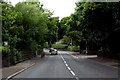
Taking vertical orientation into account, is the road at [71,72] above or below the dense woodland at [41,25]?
below

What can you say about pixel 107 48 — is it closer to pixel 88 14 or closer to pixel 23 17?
pixel 88 14

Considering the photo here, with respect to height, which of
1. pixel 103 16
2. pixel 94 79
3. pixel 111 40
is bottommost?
pixel 94 79

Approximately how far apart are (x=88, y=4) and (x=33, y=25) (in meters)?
20.5

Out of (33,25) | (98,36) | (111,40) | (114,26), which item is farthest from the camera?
(33,25)

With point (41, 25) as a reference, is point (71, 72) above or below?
below

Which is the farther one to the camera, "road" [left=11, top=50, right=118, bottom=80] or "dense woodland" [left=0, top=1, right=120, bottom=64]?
"dense woodland" [left=0, top=1, right=120, bottom=64]

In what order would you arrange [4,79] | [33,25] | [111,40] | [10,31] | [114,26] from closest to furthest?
[4,79], [10,31], [114,26], [111,40], [33,25]

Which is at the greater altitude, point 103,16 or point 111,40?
point 103,16

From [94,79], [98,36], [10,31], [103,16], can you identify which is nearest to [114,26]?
[103,16]

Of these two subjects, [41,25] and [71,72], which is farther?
[41,25]

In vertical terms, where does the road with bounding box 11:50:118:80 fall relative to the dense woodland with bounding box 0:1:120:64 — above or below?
below

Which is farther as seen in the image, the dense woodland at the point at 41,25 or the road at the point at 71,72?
the dense woodland at the point at 41,25

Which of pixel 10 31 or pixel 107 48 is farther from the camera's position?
pixel 107 48

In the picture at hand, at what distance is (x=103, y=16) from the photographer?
4541 centimetres
